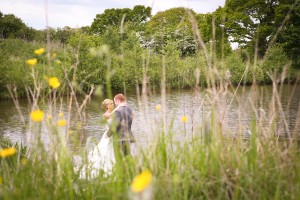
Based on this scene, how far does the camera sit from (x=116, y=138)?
220 centimetres

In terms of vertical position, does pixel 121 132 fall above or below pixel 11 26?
below

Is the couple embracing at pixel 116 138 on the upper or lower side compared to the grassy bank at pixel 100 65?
lower

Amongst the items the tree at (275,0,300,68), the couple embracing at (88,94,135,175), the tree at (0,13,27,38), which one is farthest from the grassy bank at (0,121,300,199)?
the tree at (0,13,27,38)

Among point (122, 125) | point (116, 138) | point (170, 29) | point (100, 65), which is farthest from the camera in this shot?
point (100, 65)

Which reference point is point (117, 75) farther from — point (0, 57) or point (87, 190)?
point (87, 190)

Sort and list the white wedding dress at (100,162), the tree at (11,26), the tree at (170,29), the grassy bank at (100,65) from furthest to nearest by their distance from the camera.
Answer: the tree at (11,26)
the grassy bank at (100,65)
the tree at (170,29)
the white wedding dress at (100,162)

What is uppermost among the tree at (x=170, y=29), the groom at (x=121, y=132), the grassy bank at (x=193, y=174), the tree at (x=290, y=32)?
the tree at (x=290, y=32)

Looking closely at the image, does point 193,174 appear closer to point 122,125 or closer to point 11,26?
point 122,125

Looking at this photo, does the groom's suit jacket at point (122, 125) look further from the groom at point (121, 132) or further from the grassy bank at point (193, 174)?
the grassy bank at point (193, 174)

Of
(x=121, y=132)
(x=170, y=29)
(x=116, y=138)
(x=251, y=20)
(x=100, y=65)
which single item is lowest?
(x=121, y=132)

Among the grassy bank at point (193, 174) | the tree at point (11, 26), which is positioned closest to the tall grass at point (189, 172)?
the grassy bank at point (193, 174)

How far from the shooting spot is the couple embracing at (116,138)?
2.24m

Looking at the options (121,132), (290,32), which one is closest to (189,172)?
(121,132)

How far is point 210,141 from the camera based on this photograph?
254 centimetres
